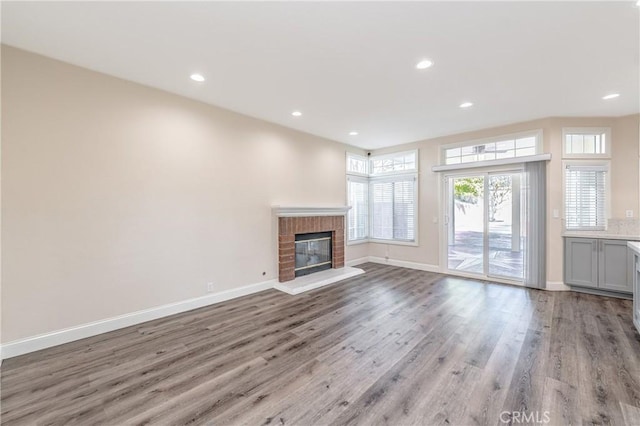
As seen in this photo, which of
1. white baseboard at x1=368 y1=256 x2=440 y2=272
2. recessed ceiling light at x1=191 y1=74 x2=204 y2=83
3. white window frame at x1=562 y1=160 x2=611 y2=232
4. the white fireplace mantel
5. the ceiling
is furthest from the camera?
white baseboard at x1=368 y1=256 x2=440 y2=272

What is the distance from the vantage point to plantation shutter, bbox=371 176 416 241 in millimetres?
6293

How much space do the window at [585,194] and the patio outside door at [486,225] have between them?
2.23ft

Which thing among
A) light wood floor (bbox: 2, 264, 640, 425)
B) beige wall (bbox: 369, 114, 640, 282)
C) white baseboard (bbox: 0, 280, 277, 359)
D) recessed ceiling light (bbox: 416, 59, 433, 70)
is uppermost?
recessed ceiling light (bbox: 416, 59, 433, 70)

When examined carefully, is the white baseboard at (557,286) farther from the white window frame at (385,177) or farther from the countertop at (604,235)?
the white window frame at (385,177)

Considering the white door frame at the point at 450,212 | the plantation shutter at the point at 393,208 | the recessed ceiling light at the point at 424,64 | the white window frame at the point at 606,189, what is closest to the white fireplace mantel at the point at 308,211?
the plantation shutter at the point at 393,208

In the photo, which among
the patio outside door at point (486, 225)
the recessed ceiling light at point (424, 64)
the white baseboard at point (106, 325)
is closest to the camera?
the white baseboard at point (106, 325)

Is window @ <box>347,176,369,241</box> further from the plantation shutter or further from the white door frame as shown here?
the white door frame

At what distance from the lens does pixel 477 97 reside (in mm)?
3748

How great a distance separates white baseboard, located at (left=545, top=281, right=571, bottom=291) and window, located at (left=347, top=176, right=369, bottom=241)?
3.72 meters

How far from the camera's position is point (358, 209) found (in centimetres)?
683

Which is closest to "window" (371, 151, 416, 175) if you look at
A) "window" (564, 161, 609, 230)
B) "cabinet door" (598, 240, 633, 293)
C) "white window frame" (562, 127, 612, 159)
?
"white window frame" (562, 127, 612, 159)

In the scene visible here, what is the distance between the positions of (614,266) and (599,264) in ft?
0.53

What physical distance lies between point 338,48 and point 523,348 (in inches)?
140

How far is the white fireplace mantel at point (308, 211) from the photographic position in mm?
4793
